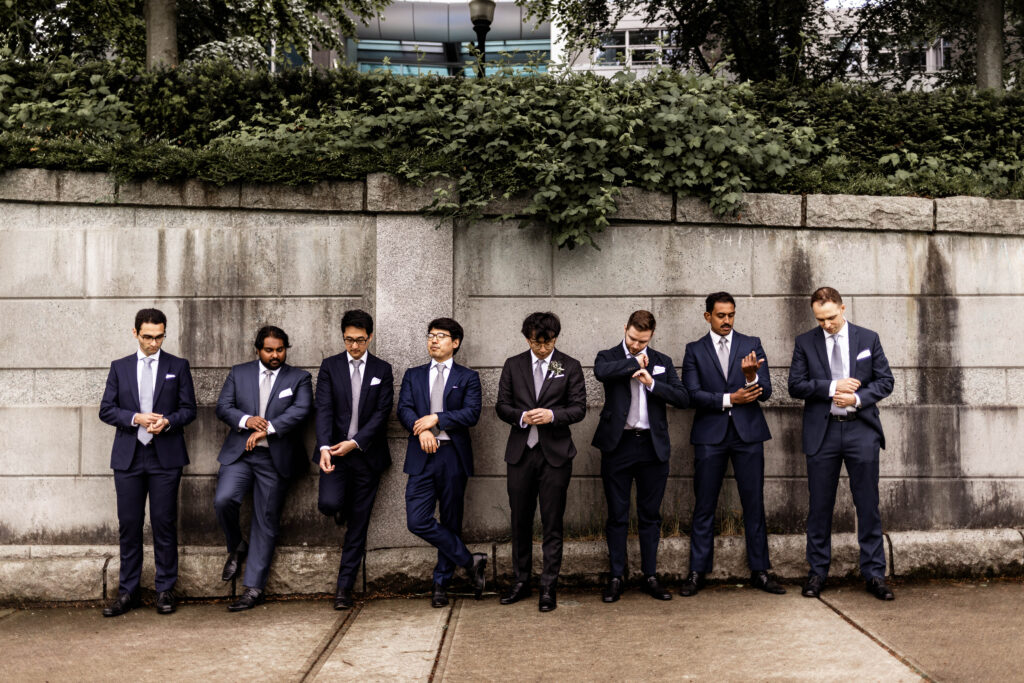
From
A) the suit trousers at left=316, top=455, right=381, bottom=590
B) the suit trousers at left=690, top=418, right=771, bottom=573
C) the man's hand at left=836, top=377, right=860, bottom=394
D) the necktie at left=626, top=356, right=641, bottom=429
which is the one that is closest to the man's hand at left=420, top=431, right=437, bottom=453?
the suit trousers at left=316, top=455, right=381, bottom=590

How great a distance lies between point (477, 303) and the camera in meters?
6.48

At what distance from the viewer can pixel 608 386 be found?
5.84 metres

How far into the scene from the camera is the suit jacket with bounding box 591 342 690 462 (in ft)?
18.6

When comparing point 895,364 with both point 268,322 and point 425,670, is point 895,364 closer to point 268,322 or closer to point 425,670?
point 425,670

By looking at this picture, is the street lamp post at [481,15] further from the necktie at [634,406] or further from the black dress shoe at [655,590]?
the black dress shoe at [655,590]

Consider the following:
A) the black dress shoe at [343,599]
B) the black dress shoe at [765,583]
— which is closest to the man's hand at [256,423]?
the black dress shoe at [343,599]

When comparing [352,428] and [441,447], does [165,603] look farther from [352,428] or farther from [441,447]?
[441,447]

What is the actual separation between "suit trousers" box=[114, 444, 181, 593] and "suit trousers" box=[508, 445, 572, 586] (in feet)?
8.11

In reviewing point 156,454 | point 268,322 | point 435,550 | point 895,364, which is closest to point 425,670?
point 435,550

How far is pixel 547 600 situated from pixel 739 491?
163 centimetres

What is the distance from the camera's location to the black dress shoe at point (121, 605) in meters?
5.61

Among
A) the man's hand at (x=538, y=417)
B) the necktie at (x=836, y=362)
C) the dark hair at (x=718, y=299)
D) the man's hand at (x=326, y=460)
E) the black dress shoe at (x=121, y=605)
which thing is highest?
the dark hair at (x=718, y=299)

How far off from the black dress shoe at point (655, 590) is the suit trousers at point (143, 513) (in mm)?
3432

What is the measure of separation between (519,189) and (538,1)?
22.1ft
